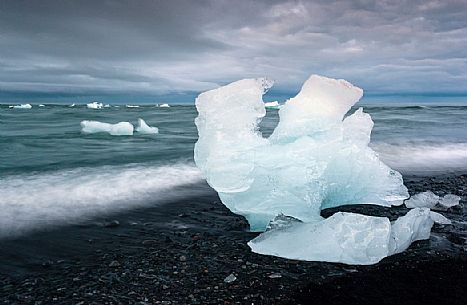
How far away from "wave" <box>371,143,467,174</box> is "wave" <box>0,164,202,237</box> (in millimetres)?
5707

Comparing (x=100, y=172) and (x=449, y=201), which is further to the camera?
(x=100, y=172)

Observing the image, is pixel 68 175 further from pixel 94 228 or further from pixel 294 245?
pixel 294 245

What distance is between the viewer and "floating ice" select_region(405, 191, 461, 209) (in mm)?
5863

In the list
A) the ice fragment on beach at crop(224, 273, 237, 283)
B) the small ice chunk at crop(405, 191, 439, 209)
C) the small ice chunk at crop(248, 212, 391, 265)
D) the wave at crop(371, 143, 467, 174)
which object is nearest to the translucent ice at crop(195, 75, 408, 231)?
the small ice chunk at crop(405, 191, 439, 209)

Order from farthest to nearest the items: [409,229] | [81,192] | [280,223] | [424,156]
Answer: [424,156] < [81,192] < [280,223] < [409,229]

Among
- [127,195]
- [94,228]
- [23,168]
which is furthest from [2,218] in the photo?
[23,168]

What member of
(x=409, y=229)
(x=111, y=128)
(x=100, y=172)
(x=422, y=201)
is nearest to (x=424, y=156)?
(x=422, y=201)

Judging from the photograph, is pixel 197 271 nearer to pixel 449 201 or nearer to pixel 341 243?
pixel 341 243

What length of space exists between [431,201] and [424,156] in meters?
6.88

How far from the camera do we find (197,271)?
363 centimetres

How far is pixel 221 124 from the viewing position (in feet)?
17.0

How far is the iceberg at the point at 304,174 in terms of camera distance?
3938 mm

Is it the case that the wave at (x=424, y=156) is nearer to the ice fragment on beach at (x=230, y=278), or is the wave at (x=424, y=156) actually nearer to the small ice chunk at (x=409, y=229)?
the small ice chunk at (x=409, y=229)

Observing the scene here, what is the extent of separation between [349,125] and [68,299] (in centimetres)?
504
